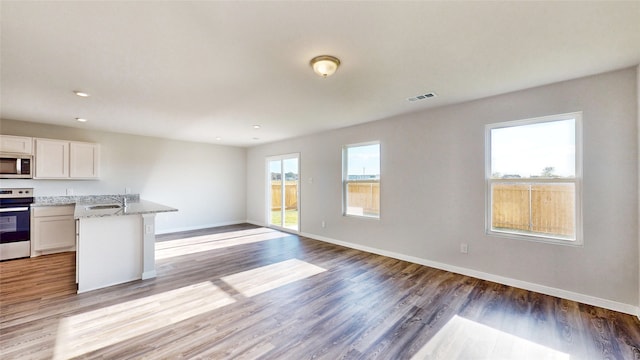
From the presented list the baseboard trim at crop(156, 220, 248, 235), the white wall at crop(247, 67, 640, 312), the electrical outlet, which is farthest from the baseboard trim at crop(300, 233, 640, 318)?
the baseboard trim at crop(156, 220, 248, 235)

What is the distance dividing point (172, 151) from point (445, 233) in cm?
646

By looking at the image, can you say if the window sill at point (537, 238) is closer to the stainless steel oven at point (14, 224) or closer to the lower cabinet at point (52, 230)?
the lower cabinet at point (52, 230)

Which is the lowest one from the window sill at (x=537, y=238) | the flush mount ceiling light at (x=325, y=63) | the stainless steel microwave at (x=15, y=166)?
the window sill at (x=537, y=238)

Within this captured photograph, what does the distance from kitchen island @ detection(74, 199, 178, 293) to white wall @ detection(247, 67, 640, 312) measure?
3.35 metres

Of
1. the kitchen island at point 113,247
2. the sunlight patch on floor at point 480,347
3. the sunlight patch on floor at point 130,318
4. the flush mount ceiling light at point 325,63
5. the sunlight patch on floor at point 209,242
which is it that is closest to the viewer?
the sunlight patch on floor at point 480,347

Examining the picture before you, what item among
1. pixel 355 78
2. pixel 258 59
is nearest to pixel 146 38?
pixel 258 59

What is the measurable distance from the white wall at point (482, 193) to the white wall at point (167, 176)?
10.5 feet

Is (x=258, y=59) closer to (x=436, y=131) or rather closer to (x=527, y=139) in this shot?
(x=436, y=131)

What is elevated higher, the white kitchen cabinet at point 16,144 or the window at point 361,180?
the white kitchen cabinet at point 16,144

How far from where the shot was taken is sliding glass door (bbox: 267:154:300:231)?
21.7ft

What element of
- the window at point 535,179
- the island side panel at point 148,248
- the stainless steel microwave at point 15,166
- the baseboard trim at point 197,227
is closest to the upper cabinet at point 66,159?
the stainless steel microwave at point 15,166

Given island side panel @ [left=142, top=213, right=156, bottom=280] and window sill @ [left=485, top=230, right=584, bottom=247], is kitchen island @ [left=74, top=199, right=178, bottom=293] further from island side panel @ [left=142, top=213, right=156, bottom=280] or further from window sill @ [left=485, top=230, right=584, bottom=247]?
window sill @ [left=485, top=230, right=584, bottom=247]

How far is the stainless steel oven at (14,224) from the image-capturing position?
4230 mm

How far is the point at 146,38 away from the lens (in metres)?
2.03
